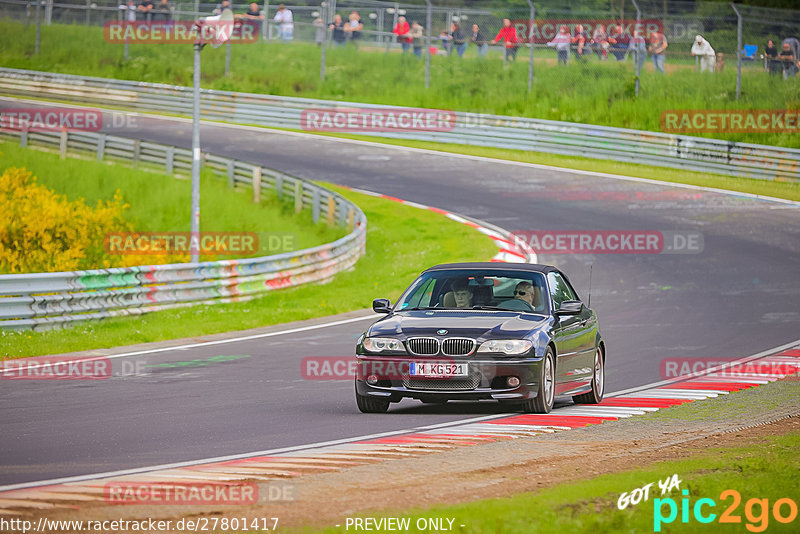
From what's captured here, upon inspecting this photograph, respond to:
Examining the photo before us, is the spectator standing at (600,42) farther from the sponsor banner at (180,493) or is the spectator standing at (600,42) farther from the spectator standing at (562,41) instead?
the sponsor banner at (180,493)

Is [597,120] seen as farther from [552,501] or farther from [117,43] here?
[552,501]

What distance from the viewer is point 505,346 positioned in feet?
36.0

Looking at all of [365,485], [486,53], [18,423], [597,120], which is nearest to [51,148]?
[486,53]

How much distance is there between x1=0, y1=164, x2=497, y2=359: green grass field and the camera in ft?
57.8

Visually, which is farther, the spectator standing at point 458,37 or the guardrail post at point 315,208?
the spectator standing at point 458,37

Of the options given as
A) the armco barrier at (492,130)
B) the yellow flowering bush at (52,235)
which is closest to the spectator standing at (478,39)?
the armco barrier at (492,130)

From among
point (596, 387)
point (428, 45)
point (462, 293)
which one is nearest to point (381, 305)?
point (462, 293)

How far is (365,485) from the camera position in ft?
24.9

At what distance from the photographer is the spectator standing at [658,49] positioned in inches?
1448

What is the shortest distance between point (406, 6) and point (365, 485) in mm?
34570

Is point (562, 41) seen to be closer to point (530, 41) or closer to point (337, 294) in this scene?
point (530, 41)

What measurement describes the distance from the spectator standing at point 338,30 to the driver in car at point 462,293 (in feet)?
104

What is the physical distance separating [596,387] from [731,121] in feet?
86.4

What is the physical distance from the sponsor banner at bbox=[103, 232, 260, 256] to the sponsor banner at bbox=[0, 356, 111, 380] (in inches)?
385
